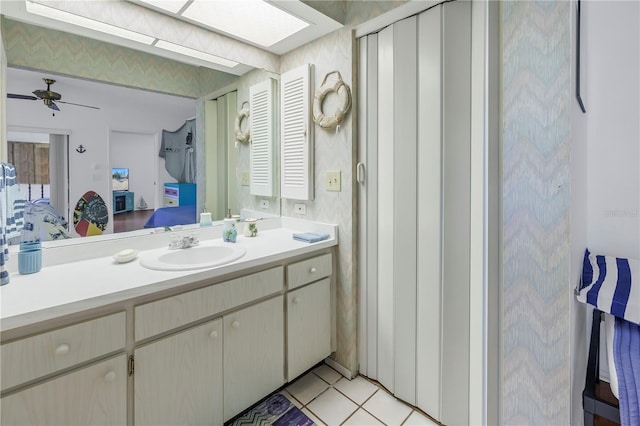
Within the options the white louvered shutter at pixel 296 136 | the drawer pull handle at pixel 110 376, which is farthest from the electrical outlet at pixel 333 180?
the drawer pull handle at pixel 110 376

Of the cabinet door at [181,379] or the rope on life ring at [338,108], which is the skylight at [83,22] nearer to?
the rope on life ring at [338,108]

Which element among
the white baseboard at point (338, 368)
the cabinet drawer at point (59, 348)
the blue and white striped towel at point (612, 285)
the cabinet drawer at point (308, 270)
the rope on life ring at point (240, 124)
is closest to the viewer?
the cabinet drawer at point (59, 348)

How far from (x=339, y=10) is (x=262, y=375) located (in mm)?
2021

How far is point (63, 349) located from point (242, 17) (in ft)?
5.74

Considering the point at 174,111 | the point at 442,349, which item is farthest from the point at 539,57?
the point at 174,111

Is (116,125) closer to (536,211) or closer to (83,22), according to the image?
(83,22)

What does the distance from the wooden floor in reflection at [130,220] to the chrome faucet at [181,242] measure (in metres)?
0.17

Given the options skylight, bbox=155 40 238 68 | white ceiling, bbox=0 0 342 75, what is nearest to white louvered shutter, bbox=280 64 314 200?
white ceiling, bbox=0 0 342 75

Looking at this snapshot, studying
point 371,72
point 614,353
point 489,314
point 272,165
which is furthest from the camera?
point 272,165

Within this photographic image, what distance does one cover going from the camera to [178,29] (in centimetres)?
160

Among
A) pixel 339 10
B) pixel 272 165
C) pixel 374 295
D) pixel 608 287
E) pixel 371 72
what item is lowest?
pixel 374 295

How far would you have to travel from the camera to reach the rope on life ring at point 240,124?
199cm

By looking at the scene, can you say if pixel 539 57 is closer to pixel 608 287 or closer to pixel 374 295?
pixel 608 287

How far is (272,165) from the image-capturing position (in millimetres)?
2100
